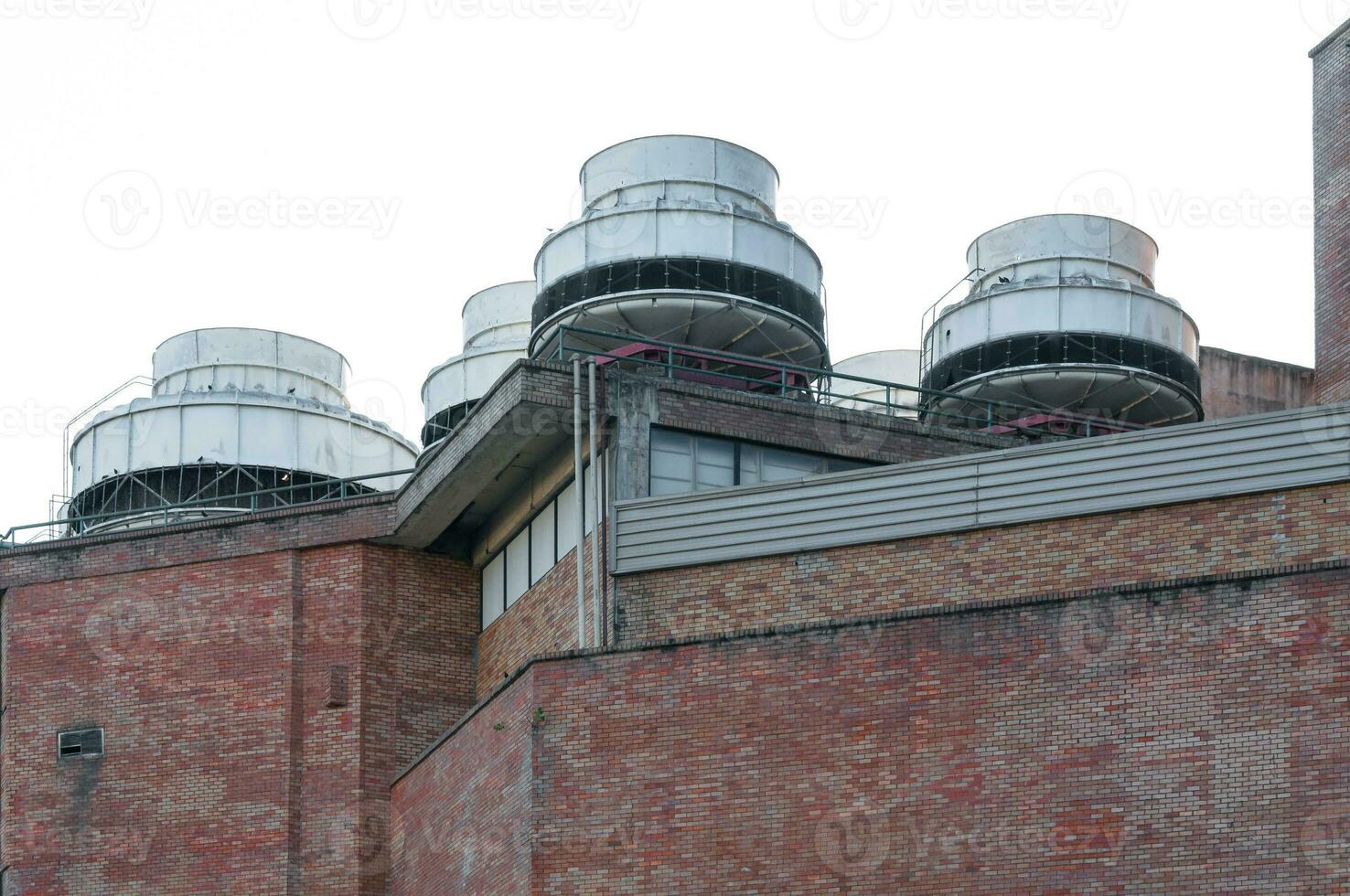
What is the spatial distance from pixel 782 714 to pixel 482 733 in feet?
16.9

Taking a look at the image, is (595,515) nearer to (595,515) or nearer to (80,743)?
(595,515)

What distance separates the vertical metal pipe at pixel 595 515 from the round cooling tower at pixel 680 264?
151 inches

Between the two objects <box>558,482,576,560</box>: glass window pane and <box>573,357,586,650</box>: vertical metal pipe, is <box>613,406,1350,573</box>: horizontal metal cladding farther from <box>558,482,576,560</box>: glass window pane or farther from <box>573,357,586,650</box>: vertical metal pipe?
<box>558,482,576,560</box>: glass window pane

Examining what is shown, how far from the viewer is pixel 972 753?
30859 mm

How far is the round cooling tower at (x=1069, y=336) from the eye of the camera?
4597 centimetres

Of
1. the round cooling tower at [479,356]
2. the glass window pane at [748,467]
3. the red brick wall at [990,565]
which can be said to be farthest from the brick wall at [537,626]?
the round cooling tower at [479,356]

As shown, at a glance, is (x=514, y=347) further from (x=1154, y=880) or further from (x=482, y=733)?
(x=1154, y=880)

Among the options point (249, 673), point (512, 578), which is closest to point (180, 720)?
point (249, 673)

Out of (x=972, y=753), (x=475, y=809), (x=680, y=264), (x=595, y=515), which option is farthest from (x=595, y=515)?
(x=972, y=753)

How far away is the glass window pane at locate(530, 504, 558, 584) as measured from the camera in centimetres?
3912

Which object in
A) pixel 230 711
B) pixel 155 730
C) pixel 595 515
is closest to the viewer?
pixel 595 515

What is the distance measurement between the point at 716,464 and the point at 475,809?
6949 mm

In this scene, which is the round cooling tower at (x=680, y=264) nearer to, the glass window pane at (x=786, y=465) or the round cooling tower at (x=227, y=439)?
the glass window pane at (x=786, y=465)

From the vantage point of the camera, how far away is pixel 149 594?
41.8m
